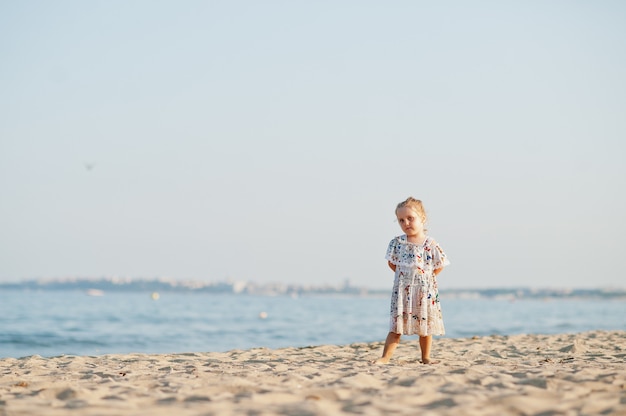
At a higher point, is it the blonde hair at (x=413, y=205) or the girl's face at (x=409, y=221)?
the blonde hair at (x=413, y=205)

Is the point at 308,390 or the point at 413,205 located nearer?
the point at 308,390

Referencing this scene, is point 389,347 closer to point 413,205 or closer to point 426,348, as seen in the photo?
point 426,348

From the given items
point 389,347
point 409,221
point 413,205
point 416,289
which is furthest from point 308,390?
point 413,205

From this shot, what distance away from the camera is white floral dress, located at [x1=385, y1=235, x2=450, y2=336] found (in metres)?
6.57

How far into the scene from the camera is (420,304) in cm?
660

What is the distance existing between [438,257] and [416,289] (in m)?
0.38

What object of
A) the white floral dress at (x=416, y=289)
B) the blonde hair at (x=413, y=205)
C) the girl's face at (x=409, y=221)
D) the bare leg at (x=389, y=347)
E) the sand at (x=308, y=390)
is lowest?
the sand at (x=308, y=390)

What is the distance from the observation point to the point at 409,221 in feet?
21.7

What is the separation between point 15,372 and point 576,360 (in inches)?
210

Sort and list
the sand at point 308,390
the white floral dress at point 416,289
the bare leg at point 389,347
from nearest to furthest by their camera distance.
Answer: the sand at point 308,390, the bare leg at point 389,347, the white floral dress at point 416,289

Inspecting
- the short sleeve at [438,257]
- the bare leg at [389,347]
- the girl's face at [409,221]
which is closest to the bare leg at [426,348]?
the bare leg at [389,347]

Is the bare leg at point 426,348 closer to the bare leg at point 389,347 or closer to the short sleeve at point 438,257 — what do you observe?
the bare leg at point 389,347

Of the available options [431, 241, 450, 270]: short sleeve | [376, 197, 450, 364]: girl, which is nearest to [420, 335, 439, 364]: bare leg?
[376, 197, 450, 364]: girl

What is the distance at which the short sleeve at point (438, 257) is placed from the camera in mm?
6703
